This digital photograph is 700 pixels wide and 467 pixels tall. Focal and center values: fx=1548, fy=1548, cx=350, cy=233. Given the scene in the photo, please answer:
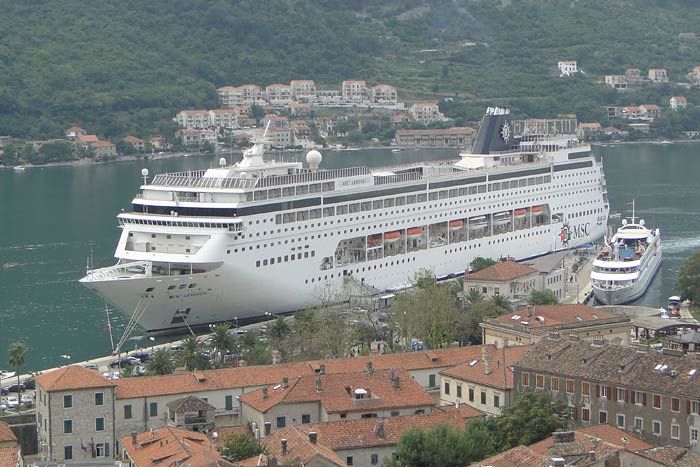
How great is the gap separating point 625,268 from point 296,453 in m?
30.0

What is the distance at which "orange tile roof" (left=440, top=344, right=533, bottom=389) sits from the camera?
31.2m

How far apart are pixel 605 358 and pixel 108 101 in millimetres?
121672

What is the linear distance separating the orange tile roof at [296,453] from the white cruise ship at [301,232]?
1970 centimetres

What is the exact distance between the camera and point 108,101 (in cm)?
14725

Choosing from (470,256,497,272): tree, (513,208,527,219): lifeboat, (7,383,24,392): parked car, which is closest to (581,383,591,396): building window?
(7,383,24,392): parked car

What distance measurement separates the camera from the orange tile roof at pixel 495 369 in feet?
102

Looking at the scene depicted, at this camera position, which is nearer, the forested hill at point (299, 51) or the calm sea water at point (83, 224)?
the calm sea water at point (83, 224)

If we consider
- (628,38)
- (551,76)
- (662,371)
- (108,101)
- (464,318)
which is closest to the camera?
(662,371)

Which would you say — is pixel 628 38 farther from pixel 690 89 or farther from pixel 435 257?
pixel 435 257

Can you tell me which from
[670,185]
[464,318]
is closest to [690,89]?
[670,185]

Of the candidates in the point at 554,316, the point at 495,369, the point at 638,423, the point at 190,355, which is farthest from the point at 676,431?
the point at 190,355

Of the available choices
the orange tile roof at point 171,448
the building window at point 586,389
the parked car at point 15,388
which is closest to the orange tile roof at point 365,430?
the orange tile roof at point 171,448

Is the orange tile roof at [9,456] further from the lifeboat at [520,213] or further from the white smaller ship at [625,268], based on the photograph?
the lifeboat at [520,213]

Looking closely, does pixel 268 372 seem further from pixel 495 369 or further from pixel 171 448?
pixel 171 448
